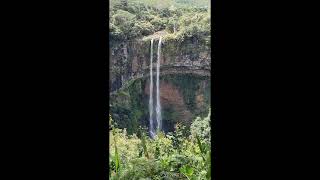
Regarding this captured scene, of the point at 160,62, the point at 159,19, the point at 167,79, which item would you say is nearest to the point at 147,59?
the point at 160,62

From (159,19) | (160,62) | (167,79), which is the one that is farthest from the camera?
(167,79)

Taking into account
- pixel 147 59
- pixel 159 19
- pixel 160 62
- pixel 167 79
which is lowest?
pixel 167 79

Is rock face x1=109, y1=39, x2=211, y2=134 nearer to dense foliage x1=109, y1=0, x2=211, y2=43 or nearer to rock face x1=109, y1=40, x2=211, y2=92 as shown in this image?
rock face x1=109, y1=40, x2=211, y2=92

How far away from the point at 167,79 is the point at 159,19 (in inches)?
98.7

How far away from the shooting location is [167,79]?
16.4 metres

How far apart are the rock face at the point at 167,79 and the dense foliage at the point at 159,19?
15.8 inches

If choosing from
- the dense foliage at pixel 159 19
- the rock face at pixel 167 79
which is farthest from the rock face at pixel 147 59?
the dense foliage at pixel 159 19

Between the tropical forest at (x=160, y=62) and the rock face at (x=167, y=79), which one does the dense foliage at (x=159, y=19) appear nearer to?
the tropical forest at (x=160, y=62)

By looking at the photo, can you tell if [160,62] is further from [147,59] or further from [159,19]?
[159,19]

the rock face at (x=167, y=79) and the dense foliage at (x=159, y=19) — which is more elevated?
the dense foliage at (x=159, y=19)

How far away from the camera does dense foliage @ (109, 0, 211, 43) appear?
15.3m

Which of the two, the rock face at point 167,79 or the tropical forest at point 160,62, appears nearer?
the tropical forest at point 160,62

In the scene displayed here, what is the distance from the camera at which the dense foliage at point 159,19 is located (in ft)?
50.1
